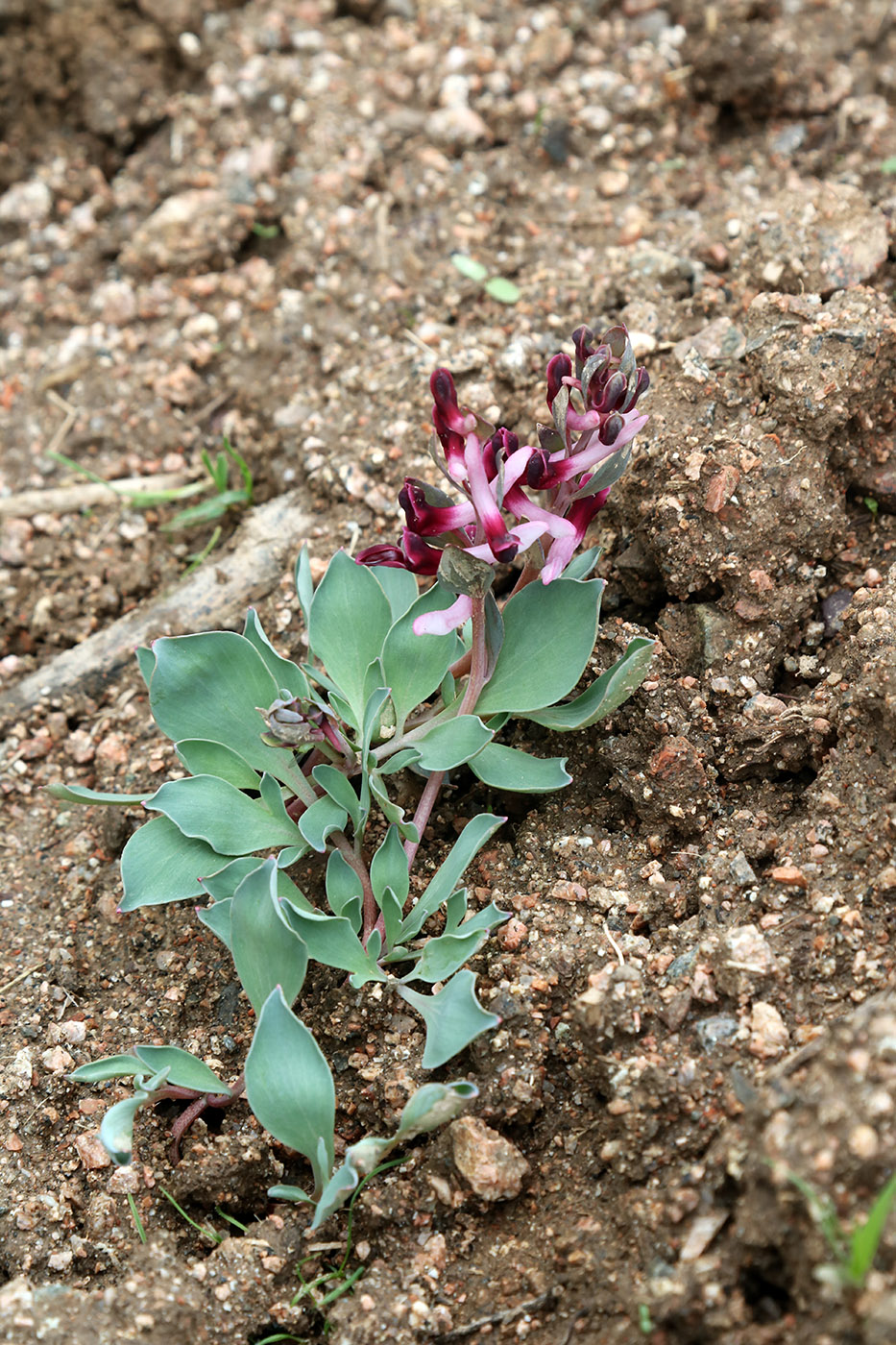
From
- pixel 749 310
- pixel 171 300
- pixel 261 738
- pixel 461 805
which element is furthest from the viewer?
pixel 171 300

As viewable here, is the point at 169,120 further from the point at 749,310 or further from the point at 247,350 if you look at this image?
the point at 749,310

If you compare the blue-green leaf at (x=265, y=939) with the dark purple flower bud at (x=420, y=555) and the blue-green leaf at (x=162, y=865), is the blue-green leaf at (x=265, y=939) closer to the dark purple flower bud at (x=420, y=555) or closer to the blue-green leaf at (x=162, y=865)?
the blue-green leaf at (x=162, y=865)

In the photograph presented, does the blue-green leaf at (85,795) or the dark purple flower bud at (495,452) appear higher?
the dark purple flower bud at (495,452)

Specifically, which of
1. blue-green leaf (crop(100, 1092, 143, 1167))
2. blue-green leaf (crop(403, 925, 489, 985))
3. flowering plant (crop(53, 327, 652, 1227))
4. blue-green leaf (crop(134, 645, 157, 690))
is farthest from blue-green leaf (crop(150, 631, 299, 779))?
blue-green leaf (crop(100, 1092, 143, 1167))

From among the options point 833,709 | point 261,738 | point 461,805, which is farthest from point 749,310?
point 261,738

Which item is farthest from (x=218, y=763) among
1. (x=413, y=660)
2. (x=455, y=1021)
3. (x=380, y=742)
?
(x=455, y=1021)

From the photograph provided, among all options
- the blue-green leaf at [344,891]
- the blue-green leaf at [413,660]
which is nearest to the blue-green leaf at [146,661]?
the blue-green leaf at [413,660]
